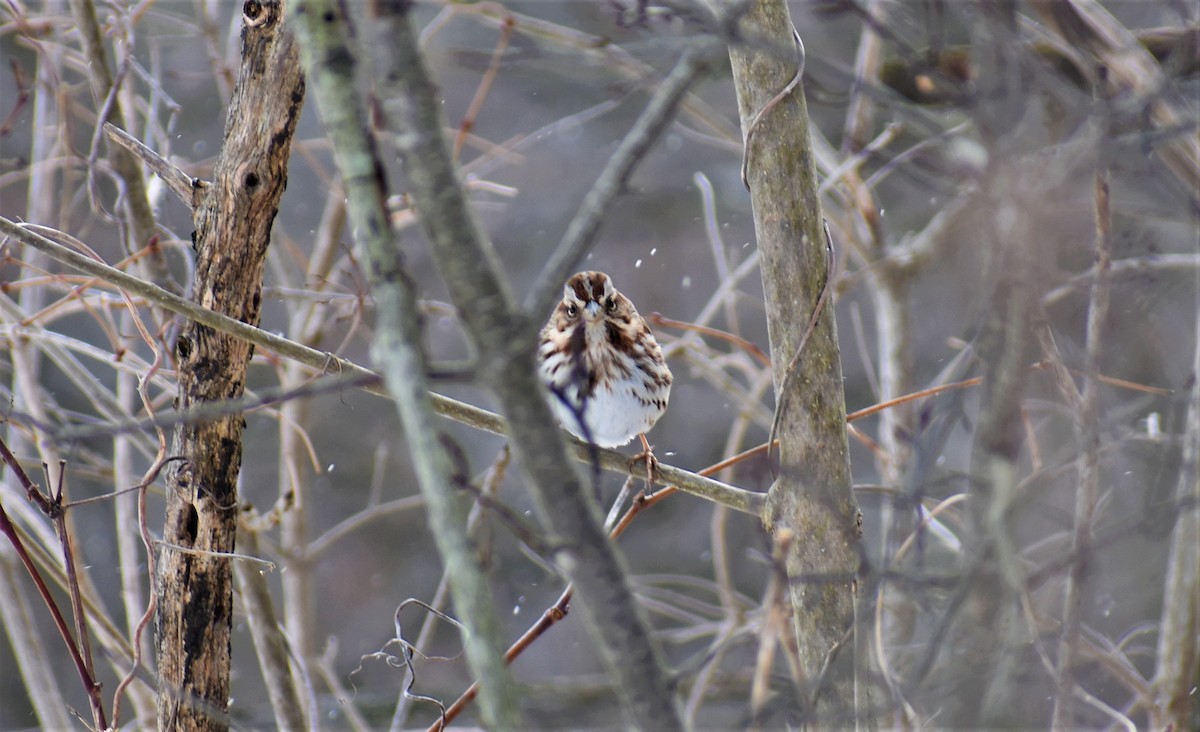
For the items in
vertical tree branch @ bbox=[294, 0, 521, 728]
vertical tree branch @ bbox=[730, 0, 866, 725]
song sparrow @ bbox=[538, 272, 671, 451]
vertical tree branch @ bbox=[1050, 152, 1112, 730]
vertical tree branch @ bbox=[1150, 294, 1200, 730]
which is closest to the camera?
vertical tree branch @ bbox=[294, 0, 521, 728]

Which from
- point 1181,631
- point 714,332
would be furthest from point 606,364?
point 1181,631

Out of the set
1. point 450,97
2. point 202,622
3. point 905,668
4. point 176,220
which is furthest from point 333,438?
point 202,622

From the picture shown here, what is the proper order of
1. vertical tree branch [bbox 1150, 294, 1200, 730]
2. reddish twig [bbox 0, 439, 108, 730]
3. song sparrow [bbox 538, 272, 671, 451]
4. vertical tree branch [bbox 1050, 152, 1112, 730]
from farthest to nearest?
song sparrow [bbox 538, 272, 671, 451], vertical tree branch [bbox 1150, 294, 1200, 730], reddish twig [bbox 0, 439, 108, 730], vertical tree branch [bbox 1050, 152, 1112, 730]

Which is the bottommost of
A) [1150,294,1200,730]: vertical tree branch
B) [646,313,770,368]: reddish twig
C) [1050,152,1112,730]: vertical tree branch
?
[1150,294,1200,730]: vertical tree branch

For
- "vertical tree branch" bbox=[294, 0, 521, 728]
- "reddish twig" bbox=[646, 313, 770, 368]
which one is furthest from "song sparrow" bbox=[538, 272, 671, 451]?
"vertical tree branch" bbox=[294, 0, 521, 728]

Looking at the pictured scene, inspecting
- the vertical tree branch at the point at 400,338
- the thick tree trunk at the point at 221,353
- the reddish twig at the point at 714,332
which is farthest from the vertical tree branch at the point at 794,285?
the vertical tree branch at the point at 400,338

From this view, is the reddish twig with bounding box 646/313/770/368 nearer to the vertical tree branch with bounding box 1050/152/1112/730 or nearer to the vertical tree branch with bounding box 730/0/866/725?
the vertical tree branch with bounding box 730/0/866/725

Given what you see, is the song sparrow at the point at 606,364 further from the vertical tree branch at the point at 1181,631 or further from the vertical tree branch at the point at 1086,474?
the vertical tree branch at the point at 1086,474
